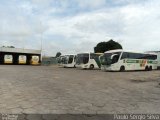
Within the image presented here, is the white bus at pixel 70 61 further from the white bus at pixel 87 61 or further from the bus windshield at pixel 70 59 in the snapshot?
the white bus at pixel 87 61

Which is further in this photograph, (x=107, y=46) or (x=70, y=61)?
(x=107, y=46)

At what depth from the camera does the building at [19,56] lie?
6056 cm

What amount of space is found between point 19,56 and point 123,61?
117 ft

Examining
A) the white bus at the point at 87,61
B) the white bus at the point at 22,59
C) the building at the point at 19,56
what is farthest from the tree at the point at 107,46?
the white bus at the point at 87,61

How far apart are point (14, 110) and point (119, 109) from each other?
315 centimetres

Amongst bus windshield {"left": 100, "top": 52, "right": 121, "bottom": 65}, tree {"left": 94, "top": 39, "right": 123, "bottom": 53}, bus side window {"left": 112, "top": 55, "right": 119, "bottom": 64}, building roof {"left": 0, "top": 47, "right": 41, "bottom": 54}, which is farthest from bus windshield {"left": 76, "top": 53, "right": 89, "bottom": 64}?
tree {"left": 94, "top": 39, "right": 123, "bottom": 53}

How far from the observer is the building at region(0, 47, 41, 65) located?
60562 millimetres

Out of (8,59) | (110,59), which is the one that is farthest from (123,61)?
(8,59)

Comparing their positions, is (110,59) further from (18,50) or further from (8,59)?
(18,50)

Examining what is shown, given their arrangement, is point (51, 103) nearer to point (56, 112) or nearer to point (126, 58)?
point (56, 112)

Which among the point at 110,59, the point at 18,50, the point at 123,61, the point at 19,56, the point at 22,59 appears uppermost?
the point at 18,50

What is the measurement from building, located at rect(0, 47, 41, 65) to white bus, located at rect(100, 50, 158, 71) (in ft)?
106

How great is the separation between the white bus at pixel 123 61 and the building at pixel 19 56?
32393 mm

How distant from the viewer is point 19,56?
2486 inches
